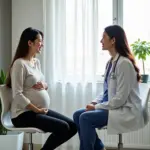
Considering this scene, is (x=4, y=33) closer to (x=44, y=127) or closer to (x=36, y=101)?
(x=36, y=101)

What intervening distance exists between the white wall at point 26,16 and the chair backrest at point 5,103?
1018mm

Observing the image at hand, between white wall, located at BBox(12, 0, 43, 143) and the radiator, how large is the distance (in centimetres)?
46

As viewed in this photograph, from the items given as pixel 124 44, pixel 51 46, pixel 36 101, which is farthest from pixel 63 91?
pixel 124 44

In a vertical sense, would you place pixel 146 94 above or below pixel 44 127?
above

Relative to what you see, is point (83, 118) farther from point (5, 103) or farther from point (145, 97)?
point (5, 103)

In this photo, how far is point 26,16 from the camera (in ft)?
11.1

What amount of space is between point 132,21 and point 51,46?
37.9 inches

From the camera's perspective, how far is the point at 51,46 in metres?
3.21

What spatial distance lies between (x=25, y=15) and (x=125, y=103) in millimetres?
1709

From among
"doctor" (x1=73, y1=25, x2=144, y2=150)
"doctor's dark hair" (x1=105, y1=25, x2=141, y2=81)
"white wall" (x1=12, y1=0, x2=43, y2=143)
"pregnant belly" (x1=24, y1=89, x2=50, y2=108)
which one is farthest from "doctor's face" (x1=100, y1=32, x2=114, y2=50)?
"white wall" (x1=12, y1=0, x2=43, y2=143)

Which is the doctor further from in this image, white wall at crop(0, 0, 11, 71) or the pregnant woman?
white wall at crop(0, 0, 11, 71)

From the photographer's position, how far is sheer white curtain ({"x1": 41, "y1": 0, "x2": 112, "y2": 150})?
312 cm

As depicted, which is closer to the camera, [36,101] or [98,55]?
[36,101]

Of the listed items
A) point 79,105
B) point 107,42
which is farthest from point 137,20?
point 79,105
